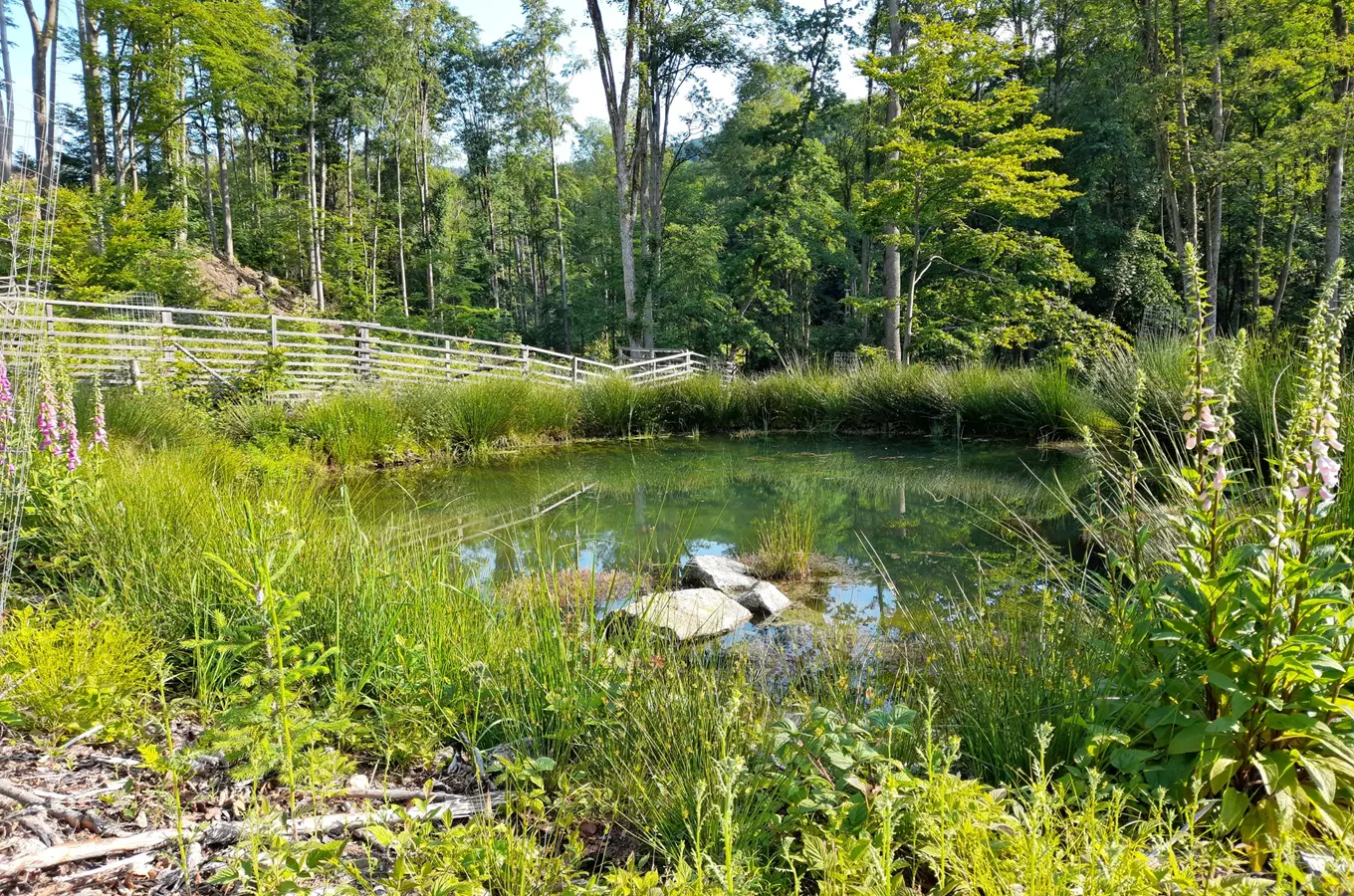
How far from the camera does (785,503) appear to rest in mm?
7195

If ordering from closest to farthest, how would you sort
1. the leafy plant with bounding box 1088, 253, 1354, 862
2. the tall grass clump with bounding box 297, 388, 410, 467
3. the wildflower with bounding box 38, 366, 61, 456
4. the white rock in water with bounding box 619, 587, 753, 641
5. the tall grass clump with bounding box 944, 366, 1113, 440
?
the leafy plant with bounding box 1088, 253, 1354, 862 < the wildflower with bounding box 38, 366, 61, 456 < the white rock in water with bounding box 619, 587, 753, 641 < the tall grass clump with bounding box 297, 388, 410, 467 < the tall grass clump with bounding box 944, 366, 1113, 440

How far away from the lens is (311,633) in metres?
2.52

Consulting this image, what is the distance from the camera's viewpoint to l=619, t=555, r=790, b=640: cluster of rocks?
3.84 meters

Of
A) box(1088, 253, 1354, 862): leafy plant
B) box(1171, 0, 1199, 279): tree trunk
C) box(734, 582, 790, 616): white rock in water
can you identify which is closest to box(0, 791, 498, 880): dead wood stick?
box(1088, 253, 1354, 862): leafy plant

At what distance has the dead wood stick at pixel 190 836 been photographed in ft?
4.30

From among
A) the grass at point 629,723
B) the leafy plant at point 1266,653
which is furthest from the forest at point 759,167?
the leafy plant at point 1266,653

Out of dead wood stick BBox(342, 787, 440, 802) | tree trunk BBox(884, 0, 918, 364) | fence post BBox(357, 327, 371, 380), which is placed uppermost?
tree trunk BBox(884, 0, 918, 364)

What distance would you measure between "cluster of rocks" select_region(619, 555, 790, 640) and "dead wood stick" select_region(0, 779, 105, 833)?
2025 mm

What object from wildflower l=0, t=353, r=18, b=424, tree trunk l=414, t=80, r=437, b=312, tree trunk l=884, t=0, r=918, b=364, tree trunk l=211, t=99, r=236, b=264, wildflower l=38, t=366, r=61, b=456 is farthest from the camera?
tree trunk l=414, t=80, r=437, b=312

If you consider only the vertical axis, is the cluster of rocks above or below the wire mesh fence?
below

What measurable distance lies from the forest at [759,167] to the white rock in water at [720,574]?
7.09m

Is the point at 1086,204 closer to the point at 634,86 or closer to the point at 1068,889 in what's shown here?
the point at 634,86

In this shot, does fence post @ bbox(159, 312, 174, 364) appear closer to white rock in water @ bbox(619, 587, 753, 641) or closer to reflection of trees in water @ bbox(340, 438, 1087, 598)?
reflection of trees in water @ bbox(340, 438, 1087, 598)

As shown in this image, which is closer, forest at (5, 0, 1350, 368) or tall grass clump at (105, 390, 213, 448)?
tall grass clump at (105, 390, 213, 448)
